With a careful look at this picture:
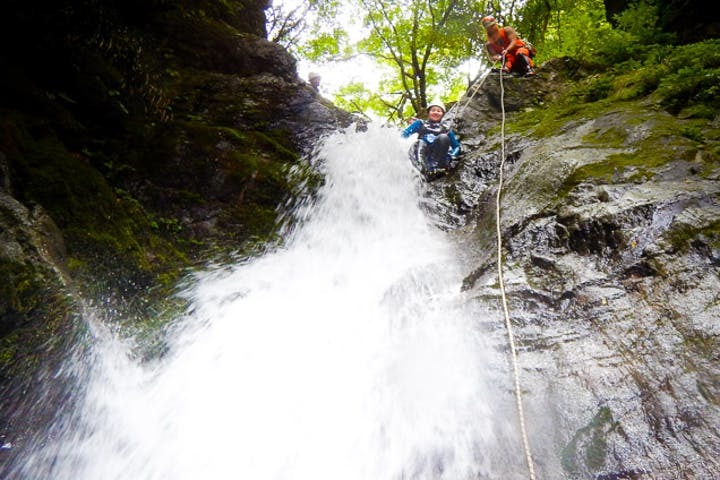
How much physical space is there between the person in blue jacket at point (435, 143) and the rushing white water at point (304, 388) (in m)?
2.07

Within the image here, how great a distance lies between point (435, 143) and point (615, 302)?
175 inches

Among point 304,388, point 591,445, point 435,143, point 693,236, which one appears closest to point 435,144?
point 435,143

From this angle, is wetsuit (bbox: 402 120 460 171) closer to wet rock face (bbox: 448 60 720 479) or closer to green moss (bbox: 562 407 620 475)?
wet rock face (bbox: 448 60 720 479)

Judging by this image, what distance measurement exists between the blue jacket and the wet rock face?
2228 mm

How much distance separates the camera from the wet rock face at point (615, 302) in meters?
1.99

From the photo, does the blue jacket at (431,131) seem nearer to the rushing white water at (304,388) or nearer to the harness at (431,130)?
the harness at (431,130)

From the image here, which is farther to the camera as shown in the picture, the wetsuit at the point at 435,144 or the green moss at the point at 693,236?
the wetsuit at the point at 435,144

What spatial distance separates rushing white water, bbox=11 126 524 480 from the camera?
2.60 meters

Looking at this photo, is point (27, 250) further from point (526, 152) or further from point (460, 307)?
point (526, 152)

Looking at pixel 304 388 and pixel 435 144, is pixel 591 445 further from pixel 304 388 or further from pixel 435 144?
pixel 435 144

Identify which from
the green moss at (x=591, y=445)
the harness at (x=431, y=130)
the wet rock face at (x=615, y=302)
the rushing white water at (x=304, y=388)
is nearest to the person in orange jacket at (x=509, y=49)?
the harness at (x=431, y=130)

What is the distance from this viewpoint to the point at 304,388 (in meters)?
3.28

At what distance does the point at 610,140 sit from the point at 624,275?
2.20 m

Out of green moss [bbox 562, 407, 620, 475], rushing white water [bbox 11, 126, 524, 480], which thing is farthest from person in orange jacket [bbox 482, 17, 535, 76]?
green moss [bbox 562, 407, 620, 475]
